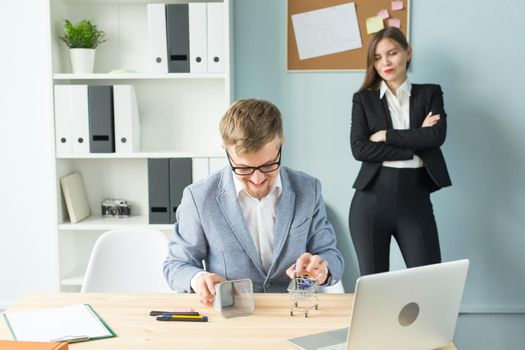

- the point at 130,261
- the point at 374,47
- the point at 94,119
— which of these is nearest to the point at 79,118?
the point at 94,119

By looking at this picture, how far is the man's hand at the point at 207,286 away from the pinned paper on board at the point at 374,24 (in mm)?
2050

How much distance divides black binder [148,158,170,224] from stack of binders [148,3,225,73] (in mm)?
493

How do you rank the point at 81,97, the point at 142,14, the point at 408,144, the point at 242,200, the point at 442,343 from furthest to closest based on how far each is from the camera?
the point at 142,14, the point at 81,97, the point at 408,144, the point at 242,200, the point at 442,343

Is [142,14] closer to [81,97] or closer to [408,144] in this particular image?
[81,97]

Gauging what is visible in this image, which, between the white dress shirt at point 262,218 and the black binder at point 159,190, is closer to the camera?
the white dress shirt at point 262,218

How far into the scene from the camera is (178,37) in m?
3.01

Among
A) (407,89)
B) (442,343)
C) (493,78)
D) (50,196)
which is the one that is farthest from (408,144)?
(50,196)

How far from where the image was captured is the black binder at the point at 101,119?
3.02m

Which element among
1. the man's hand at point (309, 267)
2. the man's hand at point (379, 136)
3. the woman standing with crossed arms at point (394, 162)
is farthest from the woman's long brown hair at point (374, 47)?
the man's hand at point (309, 267)

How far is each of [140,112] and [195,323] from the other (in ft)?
6.48

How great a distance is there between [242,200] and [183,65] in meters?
1.38

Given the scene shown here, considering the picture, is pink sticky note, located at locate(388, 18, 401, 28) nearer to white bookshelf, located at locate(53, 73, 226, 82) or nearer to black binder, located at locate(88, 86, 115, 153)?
white bookshelf, located at locate(53, 73, 226, 82)

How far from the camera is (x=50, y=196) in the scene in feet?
11.5

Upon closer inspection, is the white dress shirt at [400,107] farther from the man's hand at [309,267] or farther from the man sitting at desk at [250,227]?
the man's hand at [309,267]
